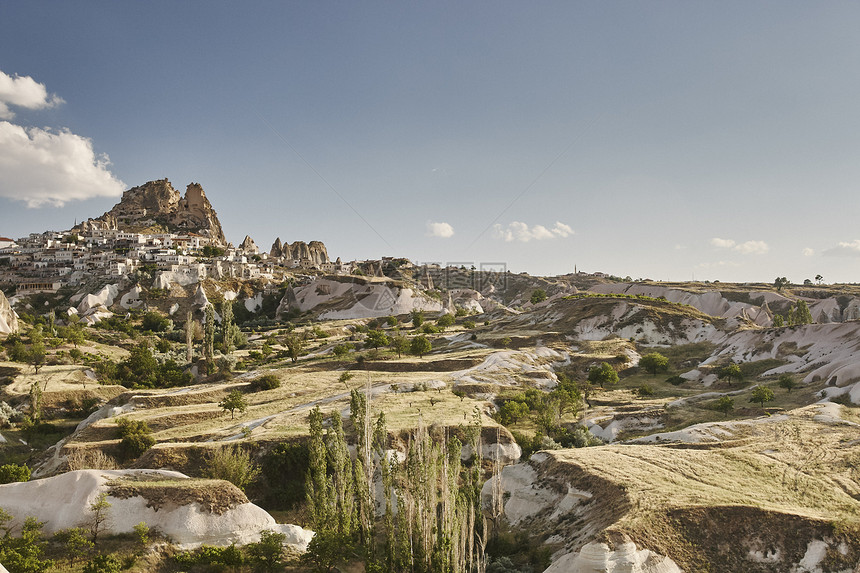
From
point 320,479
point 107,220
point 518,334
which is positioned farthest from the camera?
point 107,220

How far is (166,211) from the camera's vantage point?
180 m

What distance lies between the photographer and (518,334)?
77.1 metres

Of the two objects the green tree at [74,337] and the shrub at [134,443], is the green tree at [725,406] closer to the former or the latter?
the shrub at [134,443]

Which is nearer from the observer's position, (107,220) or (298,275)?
(298,275)

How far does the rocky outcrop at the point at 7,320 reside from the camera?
71.6m

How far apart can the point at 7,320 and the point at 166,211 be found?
11723 centimetres

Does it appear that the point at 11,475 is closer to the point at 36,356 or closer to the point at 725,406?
the point at 36,356

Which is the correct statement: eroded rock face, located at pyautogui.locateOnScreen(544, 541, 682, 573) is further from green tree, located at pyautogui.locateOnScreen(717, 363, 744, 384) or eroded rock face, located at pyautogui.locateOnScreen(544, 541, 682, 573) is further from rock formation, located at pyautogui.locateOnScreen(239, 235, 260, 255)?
rock formation, located at pyautogui.locateOnScreen(239, 235, 260, 255)

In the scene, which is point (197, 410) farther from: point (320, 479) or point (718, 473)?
point (718, 473)

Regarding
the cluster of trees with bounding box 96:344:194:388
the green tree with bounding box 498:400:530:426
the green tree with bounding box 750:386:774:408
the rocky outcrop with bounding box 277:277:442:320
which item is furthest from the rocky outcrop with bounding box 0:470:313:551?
the rocky outcrop with bounding box 277:277:442:320

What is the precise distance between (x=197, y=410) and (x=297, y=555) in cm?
2441

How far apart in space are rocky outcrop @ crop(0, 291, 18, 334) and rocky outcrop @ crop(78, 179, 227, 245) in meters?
97.7

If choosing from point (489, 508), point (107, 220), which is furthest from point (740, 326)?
point (107, 220)

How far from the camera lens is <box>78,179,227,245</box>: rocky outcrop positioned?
174250 mm
